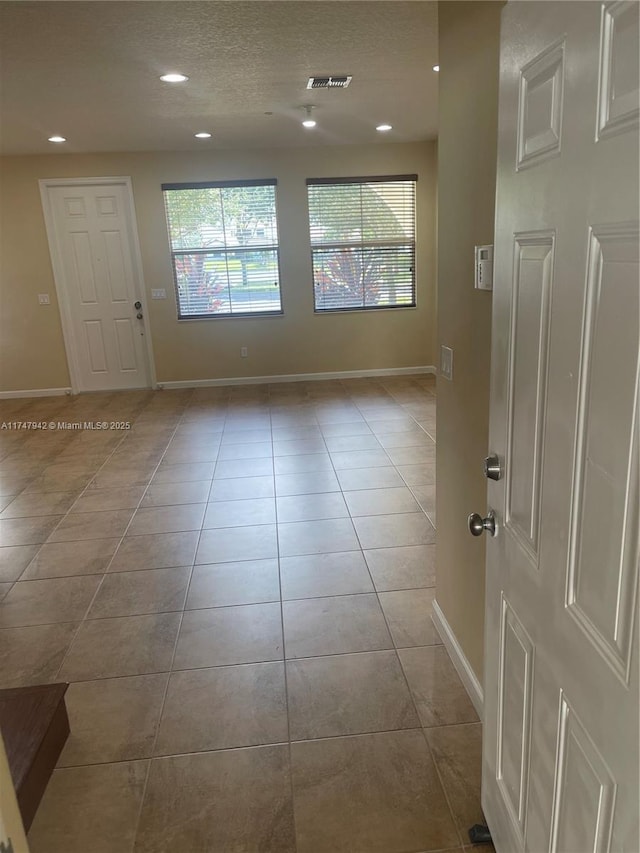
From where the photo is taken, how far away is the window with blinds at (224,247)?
258 inches

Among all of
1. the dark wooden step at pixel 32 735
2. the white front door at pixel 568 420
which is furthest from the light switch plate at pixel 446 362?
the dark wooden step at pixel 32 735

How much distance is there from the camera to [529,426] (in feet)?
3.58

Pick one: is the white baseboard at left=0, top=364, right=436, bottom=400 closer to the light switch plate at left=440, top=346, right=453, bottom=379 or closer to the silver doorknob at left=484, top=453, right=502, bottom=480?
the light switch plate at left=440, top=346, right=453, bottom=379

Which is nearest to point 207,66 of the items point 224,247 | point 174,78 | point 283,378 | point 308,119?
point 174,78

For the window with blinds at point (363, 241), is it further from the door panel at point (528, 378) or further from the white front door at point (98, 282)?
the door panel at point (528, 378)

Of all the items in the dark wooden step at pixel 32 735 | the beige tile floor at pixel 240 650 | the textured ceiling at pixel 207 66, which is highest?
the textured ceiling at pixel 207 66

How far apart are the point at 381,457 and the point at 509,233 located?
11.0 feet

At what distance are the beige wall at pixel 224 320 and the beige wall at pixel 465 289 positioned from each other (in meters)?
4.95

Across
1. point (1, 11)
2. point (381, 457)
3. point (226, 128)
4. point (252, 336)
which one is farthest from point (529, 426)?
point (252, 336)

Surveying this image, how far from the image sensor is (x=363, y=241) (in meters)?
6.80

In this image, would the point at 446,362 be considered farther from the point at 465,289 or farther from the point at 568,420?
the point at 568,420

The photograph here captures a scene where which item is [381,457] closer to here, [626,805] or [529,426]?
[529,426]

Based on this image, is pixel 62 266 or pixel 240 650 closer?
pixel 240 650

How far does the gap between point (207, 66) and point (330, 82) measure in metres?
0.90
